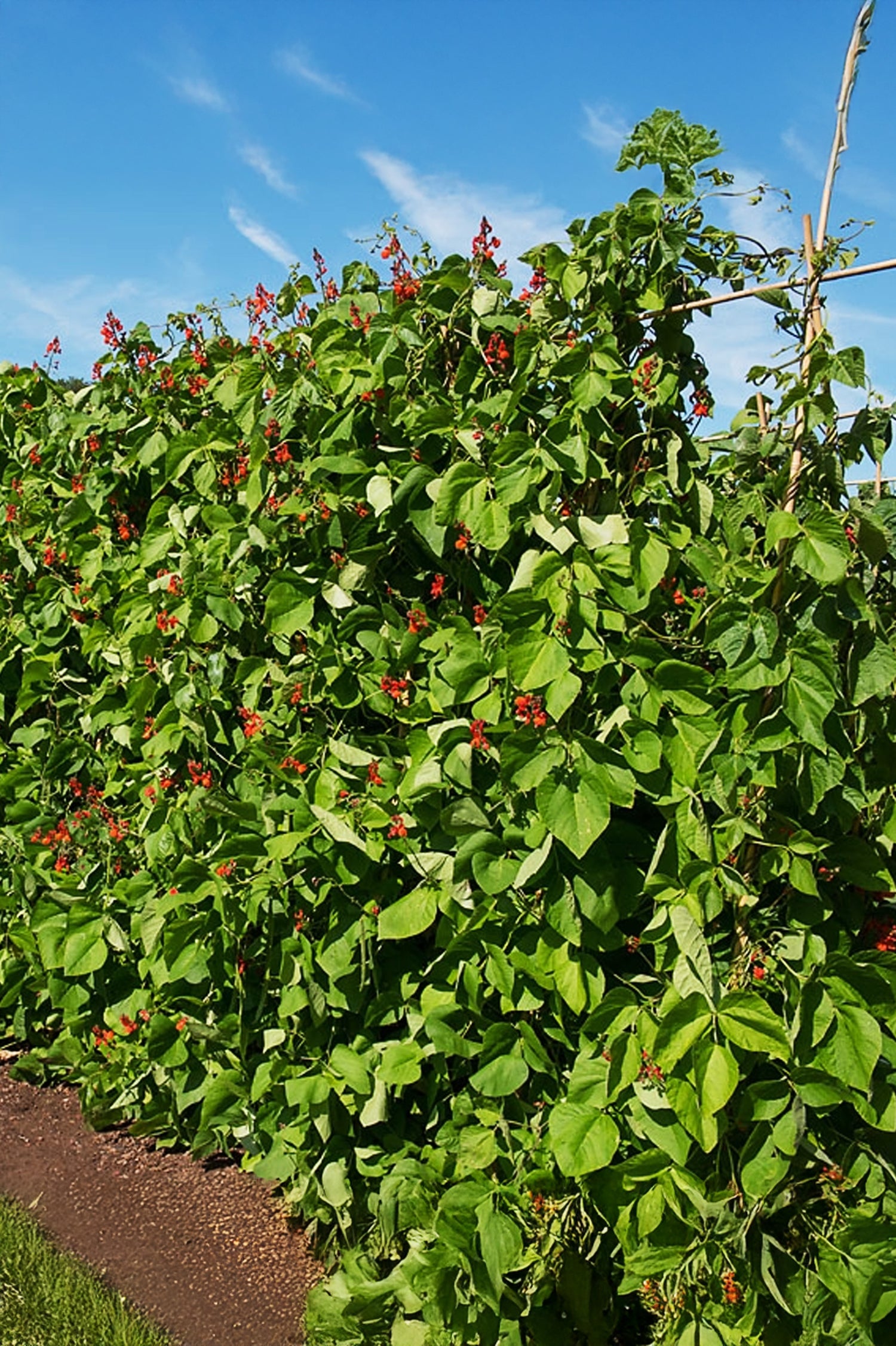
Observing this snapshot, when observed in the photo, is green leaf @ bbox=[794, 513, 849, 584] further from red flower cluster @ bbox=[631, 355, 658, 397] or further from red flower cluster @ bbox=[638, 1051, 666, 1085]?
red flower cluster @ bbox=[638, 1051, 666, 1085]

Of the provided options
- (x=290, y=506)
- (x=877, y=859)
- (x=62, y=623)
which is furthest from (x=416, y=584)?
(x=62, y=623)

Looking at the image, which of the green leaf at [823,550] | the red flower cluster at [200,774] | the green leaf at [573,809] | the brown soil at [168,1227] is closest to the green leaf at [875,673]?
the green leaf at [823,550]

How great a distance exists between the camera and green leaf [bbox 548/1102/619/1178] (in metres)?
2.25

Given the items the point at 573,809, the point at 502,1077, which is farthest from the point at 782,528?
the point at 502,1077

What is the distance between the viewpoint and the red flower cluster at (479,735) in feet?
8.03

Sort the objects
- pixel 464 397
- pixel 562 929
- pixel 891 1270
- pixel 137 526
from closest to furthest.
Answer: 1. pixel 891 1270
2. pixel 562 929
3. pixel 464 397
4. pixel 137 526

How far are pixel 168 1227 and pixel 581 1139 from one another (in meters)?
1.64

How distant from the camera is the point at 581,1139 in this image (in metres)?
2.28

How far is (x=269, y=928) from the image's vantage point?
303 cm

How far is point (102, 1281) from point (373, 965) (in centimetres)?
116

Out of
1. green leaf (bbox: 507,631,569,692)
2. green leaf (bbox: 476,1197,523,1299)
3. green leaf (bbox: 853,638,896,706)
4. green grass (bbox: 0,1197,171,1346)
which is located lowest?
green grass (bbox: 0,1197,171,1346)

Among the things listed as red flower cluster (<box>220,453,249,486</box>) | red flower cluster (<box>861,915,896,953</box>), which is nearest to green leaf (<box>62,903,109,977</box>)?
red flower cluster (<box>220,453,249,486</box>)

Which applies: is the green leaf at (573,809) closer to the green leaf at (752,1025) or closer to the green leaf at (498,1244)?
the green leaf at (752,1025)

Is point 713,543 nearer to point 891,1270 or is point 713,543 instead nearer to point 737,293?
point 737,293
